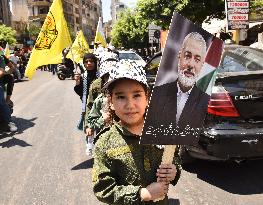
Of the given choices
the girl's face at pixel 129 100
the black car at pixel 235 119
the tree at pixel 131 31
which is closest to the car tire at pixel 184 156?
A: the black car at pixel 235 119

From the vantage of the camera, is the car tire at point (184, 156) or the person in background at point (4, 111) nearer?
the car tire at point (184, 156)

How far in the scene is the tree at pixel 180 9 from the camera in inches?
990

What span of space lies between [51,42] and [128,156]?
15.6 feet

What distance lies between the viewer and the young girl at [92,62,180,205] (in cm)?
211

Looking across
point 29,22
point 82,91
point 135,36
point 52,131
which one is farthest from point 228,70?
point 29,22

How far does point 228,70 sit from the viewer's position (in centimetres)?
496

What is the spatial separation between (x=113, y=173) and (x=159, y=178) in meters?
0.26

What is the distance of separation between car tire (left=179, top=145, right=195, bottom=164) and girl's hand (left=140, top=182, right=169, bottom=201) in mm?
3135

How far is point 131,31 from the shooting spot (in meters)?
54.7

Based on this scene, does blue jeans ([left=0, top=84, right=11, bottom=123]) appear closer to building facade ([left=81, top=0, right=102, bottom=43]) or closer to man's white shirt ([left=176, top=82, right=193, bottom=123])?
man's white shirt ([left=176, top=82, right=193, bottom=123])

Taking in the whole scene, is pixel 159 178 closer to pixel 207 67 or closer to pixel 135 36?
pixel 207 67

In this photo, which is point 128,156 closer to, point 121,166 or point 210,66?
point 121,166

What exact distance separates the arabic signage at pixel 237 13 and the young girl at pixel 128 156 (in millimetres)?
7172

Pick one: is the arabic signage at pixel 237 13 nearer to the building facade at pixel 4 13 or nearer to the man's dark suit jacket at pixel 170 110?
the man's dark suit jacket at pixel 170 110
